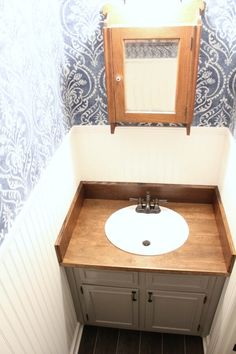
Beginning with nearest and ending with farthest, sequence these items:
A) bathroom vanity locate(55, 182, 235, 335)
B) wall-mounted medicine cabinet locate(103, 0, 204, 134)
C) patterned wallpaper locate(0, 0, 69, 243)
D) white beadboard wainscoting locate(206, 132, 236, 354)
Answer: patterned wallpaper locate(0, 0, 69, 243)
wall-mounted medicine cabinet locate(103, 0, 204, 134)
white beadboard wainscoting locate(206, 132, 236, 354)
bathroom vanity locate(55, 182, 235, 335)

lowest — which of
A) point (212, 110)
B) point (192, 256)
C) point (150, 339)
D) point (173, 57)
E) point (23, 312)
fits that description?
point (150, 339)

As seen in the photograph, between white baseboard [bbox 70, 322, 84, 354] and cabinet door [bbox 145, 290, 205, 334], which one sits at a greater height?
cabinet door [bbox 145, 290, 205, 334]

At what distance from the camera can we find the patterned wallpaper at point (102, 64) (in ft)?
3.86

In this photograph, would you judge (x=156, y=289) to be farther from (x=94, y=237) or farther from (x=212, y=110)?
(x=212, y=110)

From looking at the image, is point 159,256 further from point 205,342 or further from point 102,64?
point 102,64

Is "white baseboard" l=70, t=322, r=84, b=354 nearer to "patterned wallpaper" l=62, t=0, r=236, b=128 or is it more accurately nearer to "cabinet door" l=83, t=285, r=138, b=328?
"cabinet door" l=83, t=285, r=138, b=328

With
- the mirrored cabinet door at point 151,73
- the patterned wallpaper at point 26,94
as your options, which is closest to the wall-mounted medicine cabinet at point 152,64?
the mirrored cabinet door at point 151,73

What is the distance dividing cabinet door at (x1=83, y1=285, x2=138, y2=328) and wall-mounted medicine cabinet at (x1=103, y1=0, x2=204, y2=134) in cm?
88

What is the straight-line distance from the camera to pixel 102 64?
51.8 inches

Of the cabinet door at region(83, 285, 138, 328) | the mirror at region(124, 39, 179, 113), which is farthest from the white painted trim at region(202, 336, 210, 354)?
the mirror at region(124, 39, 179, 113)

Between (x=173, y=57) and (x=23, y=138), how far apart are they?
2.35 feet

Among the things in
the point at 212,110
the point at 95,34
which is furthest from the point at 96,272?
the point at 95,34

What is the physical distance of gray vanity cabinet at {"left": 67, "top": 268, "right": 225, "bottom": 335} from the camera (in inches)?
56.0

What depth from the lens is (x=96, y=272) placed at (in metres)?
1.44
